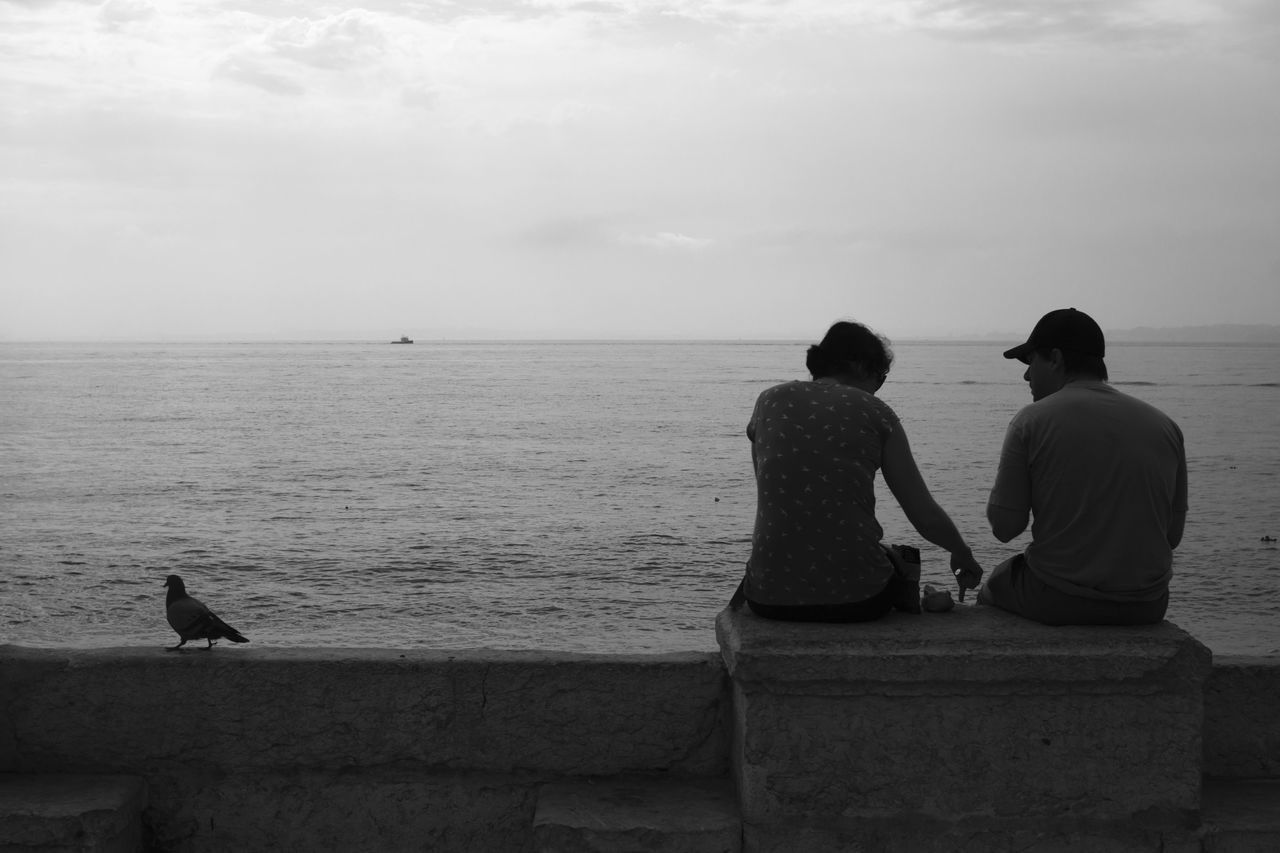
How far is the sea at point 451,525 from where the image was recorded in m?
11.2

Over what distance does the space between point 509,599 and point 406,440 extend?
1943cm

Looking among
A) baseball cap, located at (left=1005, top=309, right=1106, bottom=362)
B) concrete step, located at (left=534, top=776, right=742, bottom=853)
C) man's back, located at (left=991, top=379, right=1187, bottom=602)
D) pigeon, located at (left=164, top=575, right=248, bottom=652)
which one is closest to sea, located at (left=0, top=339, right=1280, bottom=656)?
pigeon, located at (left=164, top=575, right=248, bottom=652)

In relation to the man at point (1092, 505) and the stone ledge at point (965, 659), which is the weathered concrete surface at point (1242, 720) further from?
the stone ledge at point (965, 659)

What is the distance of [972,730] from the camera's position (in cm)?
319

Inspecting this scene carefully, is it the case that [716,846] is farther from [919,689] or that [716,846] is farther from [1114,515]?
[1114,515]

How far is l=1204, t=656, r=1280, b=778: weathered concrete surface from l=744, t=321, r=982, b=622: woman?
0.87m

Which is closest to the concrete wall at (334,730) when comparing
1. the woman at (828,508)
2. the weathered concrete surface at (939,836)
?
the woman at (828,508)

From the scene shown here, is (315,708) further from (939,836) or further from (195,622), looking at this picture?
(939,836)

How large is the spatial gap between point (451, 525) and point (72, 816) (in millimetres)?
13836

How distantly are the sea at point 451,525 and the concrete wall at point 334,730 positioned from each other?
1.94 ft

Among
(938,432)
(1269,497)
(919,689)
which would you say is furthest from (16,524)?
Answer: (938,432)

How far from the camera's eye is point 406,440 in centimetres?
3105

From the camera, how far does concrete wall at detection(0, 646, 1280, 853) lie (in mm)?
3432

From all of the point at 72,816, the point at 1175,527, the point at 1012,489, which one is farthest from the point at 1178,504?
the point at 72,816
